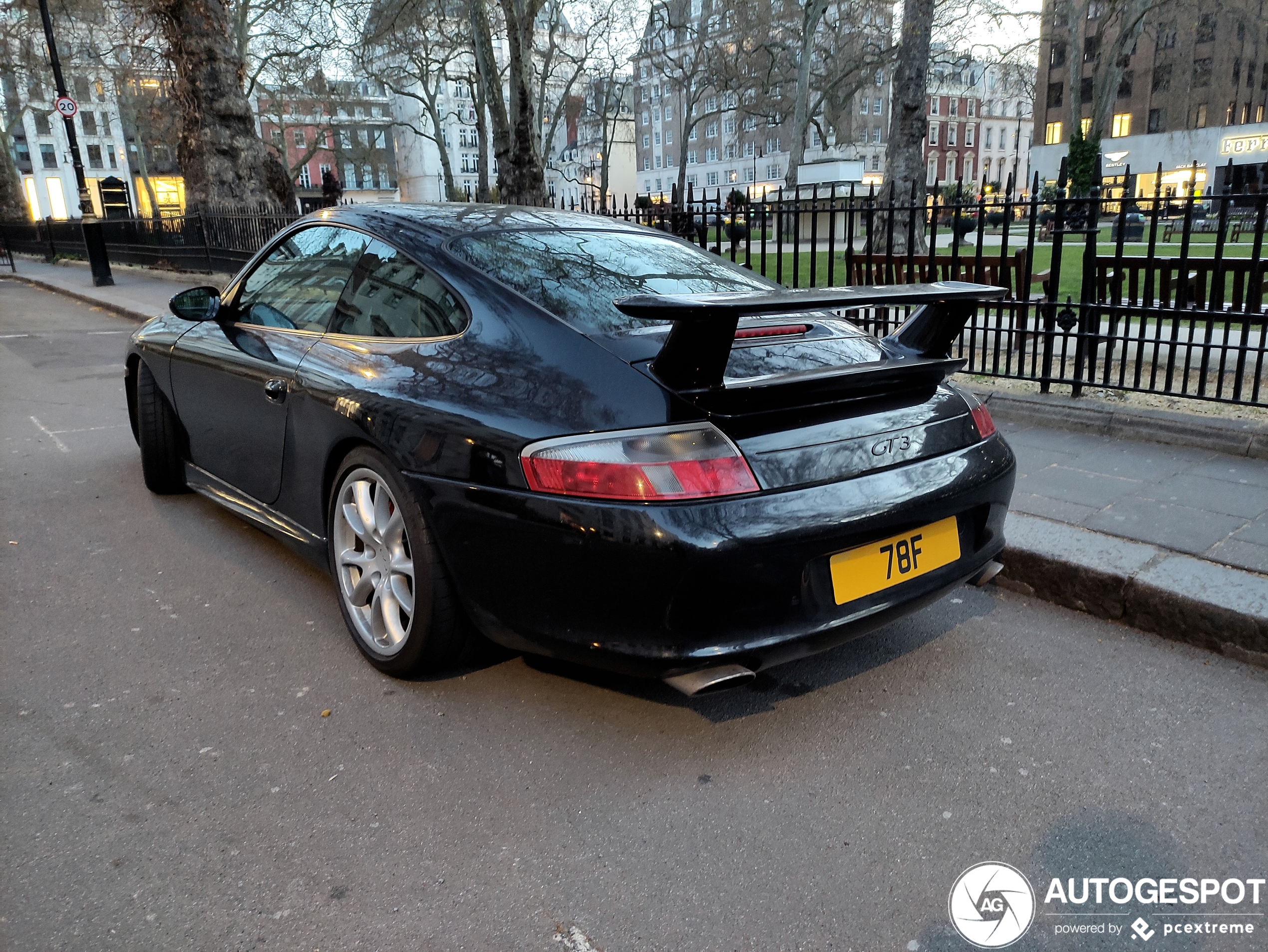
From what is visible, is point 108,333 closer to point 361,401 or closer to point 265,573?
point 265,573

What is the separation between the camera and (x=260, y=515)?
3.71 metres

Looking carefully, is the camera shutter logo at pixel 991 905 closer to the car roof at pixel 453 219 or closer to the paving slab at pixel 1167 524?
the paving slab at pixel 1167 524

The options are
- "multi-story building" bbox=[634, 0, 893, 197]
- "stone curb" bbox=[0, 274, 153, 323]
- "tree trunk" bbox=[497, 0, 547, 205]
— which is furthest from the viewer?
"multi-story building" bbox=[634, 0, 893, 197]

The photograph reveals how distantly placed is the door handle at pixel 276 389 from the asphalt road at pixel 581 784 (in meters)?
0.82

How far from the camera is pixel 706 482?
228 cm

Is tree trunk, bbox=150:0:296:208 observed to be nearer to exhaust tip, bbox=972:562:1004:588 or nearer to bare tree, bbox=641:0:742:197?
bare tree, bbox=641:0:742:197

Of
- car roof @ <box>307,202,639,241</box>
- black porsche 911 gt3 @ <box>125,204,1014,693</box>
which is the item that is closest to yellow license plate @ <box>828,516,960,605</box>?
black porsche 911 gt3 @ <box>125,204,1014,693</box>

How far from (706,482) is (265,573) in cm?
244

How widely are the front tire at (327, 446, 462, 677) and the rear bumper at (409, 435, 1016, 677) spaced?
0.12m

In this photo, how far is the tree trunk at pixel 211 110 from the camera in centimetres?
1791

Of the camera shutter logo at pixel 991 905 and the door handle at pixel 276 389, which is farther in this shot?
the door handle at pixel 276 389

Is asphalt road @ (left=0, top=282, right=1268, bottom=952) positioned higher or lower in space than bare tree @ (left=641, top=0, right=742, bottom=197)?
lower

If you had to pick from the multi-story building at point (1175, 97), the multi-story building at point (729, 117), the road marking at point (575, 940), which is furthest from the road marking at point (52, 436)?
the multi-story building at point (1175, 97)

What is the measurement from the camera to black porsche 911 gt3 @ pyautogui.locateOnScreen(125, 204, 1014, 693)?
230 centimetres
